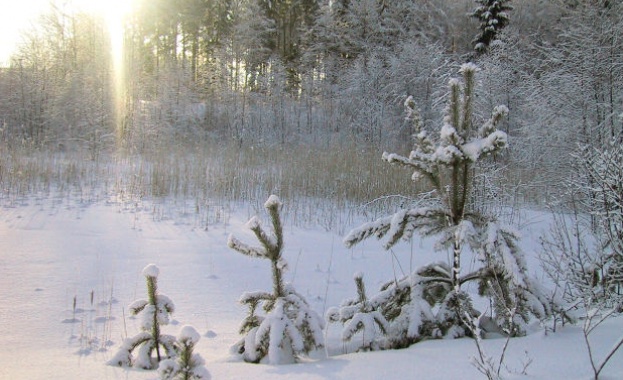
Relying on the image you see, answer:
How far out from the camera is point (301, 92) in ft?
91.0

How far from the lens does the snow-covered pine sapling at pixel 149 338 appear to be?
104 inches

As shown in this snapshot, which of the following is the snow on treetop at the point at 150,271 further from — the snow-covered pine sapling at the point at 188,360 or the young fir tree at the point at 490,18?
the young fir tree at the point at 490,18

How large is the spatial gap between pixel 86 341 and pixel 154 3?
34.1 meters

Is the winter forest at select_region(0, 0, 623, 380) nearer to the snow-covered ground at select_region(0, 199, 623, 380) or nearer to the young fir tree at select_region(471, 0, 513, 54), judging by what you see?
the snow-covered ground at select_region(0, 199, 623, 380)

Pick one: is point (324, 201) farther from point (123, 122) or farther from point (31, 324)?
point (123, 122)

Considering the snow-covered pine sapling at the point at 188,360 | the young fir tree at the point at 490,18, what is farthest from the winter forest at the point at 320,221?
the young fir tree at the point at 490,18

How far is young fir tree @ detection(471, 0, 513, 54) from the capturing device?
2575 centimetres

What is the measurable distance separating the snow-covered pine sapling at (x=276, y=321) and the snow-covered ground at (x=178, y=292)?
12 cm

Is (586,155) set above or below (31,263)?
above

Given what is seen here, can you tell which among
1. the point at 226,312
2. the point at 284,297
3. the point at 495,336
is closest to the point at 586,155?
the point at 495,336

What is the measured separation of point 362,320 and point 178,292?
2.31m

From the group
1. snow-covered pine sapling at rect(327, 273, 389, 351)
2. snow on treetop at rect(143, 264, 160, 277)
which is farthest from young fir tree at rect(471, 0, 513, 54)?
snow on treetop at rect(143, 264, 160, 277)

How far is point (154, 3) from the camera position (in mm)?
32750

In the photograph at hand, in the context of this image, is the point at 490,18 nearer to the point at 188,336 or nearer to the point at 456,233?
the point at 456,233
